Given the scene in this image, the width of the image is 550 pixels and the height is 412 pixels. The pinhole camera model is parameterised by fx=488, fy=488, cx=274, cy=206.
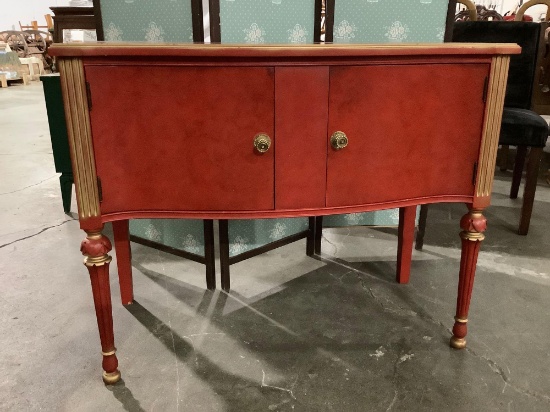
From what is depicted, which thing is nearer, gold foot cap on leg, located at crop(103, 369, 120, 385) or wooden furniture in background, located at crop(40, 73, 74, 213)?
gold foot cap on leg, located at crop(103, 369, 120, 385)

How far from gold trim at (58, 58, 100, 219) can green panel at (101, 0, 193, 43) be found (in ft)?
2.24

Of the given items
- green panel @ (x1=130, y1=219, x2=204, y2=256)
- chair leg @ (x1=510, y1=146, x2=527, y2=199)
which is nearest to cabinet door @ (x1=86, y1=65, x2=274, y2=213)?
green panel @ (x1=130, y1=219, x2=204, y2=256)

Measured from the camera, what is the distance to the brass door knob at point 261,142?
1.12 metres

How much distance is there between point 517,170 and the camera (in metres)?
2.90

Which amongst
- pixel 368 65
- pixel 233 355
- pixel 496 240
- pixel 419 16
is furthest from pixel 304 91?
pixel 496 240

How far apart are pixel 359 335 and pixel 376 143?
A: 73 centimetres

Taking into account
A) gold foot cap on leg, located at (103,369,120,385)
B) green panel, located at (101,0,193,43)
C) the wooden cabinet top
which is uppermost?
green panel, located at (101,0,193,43)

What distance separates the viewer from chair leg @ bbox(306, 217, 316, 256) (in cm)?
211

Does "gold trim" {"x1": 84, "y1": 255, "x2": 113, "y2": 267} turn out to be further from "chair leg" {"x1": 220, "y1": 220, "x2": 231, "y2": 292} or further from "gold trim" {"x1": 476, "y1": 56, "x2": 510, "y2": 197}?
"gold trim" {"x1": 476, "y1": 56, "x2": 510, "y2": 197}

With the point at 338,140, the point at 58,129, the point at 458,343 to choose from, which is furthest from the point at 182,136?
the point at 58,129

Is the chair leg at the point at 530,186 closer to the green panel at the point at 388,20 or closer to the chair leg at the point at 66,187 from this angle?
the green panel at the point at 388,20

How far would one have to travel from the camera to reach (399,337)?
5.30ft

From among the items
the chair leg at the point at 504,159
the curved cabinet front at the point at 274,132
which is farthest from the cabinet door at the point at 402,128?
the chair leg at the point at 504,159

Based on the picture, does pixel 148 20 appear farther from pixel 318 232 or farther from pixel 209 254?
pixel 318 232
